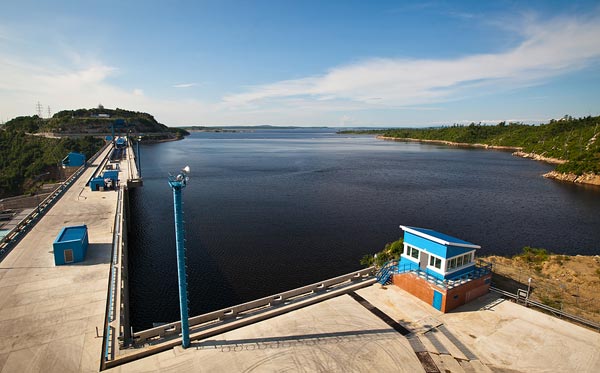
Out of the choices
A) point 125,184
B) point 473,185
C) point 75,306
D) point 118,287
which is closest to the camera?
point 75,306

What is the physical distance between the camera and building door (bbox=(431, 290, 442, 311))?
1941cm

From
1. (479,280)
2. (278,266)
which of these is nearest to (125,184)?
(278,266)

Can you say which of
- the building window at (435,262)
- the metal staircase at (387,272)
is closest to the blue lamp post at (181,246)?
the metal staircase at (387,272)

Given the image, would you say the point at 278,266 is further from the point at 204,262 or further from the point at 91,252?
the point at 91,252

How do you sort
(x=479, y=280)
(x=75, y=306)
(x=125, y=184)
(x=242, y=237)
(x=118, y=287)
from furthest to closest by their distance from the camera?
(x=125, y=184) < (x=242, y=237) < (x=479, y=280) < (x=118, y=287) < (x=75, y=306)

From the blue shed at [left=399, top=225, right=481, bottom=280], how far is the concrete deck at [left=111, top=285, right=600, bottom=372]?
2349mm

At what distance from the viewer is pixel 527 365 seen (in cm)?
1522

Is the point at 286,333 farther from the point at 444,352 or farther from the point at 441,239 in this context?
the point at 441,239

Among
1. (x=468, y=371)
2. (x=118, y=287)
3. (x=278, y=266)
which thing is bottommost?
(x=278, y=266)

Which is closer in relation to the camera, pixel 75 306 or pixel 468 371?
pixel 468 371

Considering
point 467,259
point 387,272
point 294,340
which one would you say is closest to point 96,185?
point 294,340

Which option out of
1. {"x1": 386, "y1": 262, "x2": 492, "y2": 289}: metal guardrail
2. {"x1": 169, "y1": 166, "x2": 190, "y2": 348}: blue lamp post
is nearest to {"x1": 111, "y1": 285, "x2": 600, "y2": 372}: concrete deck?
{"x1": 169, "y1": 166, "x2": 190, "y2": 348}: blue lamp post

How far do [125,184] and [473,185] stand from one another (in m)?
67.3

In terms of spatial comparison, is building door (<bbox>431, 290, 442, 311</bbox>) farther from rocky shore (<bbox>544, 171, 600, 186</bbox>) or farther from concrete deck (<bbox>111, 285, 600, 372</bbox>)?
rocky shore (<bbox>544, 171, 600, 186</bbox>)
